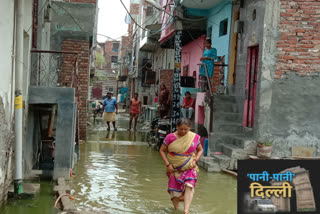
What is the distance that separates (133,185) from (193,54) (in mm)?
12743

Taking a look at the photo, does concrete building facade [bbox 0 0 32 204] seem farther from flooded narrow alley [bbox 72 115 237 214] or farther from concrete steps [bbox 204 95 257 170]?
concrete steps [bbox 204 95 257 170]

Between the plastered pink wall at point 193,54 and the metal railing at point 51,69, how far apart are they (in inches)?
260

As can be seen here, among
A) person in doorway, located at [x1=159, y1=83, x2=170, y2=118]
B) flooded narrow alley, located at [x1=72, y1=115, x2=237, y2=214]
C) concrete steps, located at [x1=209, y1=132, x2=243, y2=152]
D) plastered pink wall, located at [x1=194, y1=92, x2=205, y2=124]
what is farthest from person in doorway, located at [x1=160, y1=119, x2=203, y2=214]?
person in doorway, located at [x1=159, y1=83, x2=170, y2=118]

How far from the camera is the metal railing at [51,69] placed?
31.7 feet

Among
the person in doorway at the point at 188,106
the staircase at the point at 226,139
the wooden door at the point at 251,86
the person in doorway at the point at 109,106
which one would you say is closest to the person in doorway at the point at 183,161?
the staircase at the point at 226,139

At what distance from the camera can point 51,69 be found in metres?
12.8

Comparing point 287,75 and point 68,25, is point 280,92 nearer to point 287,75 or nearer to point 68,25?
point 287,75

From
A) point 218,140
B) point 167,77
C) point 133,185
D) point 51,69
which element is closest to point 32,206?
point 133,185

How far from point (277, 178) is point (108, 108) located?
1465 centimetres

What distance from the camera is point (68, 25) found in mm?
14016

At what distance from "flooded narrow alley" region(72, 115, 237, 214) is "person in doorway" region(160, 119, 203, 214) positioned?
2.00ft

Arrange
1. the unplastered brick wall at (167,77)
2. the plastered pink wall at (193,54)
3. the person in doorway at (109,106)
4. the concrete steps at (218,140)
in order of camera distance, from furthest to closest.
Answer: the unplastered brick wall at (167,77)
the plastered pink wall at (193,54)
the person in doorway at (109,106)
the concrete steps at (218,140)

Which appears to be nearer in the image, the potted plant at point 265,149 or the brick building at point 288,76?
the potted plant at point 265,149

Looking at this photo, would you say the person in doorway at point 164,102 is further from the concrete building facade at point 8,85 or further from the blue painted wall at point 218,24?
the concrete building facade at point 8,85
